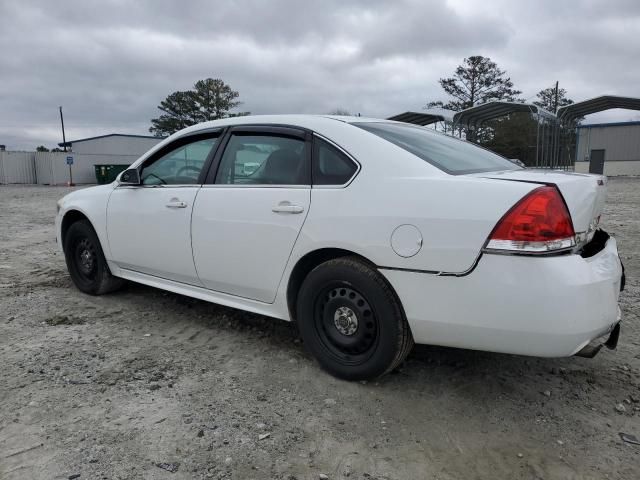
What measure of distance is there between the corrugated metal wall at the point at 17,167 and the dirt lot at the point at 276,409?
35823mm

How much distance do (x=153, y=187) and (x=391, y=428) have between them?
255 centimetres

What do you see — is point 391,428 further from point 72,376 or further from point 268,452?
point 72,376

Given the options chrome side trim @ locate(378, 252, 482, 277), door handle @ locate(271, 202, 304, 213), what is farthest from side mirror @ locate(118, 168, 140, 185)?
chrome side trim @ locate(378, 252, 482, 277)

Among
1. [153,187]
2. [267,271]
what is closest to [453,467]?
[267,271]

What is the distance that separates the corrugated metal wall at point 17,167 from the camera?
111 ft

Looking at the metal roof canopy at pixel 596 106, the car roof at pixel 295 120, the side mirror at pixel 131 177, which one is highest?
the metal roof canopy at pixel 596 106

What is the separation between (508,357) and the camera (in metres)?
3.28

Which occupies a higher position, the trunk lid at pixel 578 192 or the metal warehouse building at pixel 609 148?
the metal warehouse building at pixel 609 148

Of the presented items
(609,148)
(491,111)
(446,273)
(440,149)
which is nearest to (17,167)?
(491,111)

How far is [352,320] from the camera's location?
2791 mm

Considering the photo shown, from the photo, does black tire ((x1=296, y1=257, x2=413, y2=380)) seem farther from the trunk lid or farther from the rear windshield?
the trunk lid

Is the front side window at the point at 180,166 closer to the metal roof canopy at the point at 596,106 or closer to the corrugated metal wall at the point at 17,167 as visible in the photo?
the metal roof canopy at the point at 596,106

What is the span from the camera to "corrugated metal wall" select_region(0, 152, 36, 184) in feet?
111

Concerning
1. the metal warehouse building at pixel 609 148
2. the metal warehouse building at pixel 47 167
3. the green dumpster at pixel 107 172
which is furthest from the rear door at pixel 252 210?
the metal warehouse building at pixel 47 167
